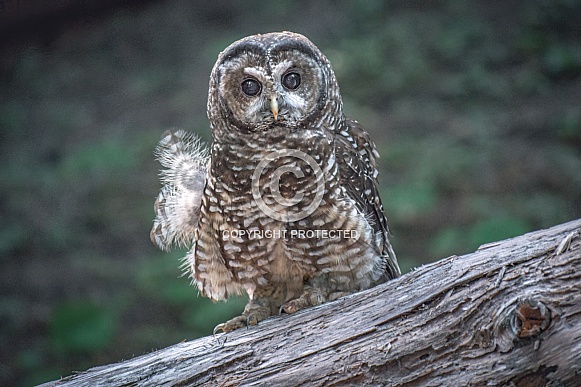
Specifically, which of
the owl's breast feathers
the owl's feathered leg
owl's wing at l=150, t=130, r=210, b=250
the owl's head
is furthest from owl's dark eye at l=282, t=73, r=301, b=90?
the owl's feathered leg

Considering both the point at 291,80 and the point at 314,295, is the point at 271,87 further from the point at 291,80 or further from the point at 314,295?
the point at 314,295

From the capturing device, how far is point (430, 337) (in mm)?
2316

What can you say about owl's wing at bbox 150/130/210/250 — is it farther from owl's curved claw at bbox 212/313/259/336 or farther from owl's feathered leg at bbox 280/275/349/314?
owl's feathered leg at bbox 280/275/349/314

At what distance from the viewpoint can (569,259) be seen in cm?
221

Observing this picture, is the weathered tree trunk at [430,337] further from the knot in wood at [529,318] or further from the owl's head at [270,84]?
the owl's head at [270,84]

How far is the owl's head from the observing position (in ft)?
9.29

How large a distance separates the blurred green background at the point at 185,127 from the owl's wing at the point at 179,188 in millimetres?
1643

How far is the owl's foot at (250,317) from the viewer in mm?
2898

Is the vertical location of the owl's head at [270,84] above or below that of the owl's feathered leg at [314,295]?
above

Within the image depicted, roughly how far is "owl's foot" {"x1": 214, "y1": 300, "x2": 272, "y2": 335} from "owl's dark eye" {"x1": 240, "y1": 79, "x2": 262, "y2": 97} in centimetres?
107

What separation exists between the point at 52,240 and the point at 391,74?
4258 millimetres

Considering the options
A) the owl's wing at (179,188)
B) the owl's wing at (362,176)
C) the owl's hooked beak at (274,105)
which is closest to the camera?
the owl's hooked beak at (274,105)

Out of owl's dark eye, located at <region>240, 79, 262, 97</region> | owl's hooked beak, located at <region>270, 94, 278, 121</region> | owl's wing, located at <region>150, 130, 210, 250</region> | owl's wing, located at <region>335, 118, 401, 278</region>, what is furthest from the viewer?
owl's wing, located at <region>150, 130, 210, 250</region>

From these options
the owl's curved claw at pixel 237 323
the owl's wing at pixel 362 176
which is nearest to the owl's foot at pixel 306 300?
the owl's curved claw at pixel 237 323
